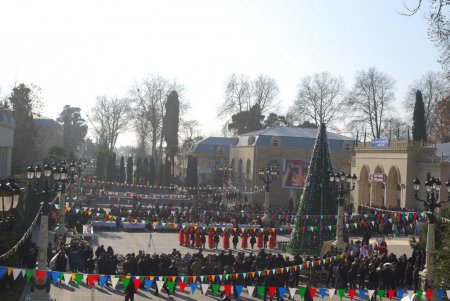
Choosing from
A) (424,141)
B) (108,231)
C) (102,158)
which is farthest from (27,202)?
(102,158)

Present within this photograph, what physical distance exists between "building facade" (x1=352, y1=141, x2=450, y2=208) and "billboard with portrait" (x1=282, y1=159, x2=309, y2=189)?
5.09 m

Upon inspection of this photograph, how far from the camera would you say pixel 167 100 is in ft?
270

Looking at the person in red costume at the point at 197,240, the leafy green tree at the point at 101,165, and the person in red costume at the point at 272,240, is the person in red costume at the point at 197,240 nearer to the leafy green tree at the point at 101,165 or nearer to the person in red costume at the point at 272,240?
the person in red costume at the point at 272,240

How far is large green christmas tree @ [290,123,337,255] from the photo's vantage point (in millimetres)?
28266

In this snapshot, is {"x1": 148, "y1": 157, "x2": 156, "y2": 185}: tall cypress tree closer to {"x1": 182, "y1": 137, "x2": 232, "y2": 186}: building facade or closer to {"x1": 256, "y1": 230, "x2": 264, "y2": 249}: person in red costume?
{"x1": 182, "y1": 137, "x2": 232, "y2": 186}: building facade

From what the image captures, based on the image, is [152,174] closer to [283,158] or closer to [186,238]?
[283,158]

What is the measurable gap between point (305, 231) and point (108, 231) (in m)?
13.9

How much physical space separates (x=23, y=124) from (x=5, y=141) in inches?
378

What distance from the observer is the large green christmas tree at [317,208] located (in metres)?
28.3

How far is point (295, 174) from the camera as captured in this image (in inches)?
2371

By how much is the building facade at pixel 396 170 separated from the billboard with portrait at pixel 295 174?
16.7 ft

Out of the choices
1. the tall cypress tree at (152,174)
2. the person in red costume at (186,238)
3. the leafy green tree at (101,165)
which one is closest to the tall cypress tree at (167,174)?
the tall cypress tree at (152,174)

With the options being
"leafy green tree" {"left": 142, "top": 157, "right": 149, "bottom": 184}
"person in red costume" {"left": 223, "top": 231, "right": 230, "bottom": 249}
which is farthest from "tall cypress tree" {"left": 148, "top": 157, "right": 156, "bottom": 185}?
"person in red costume" {"left": 223, "top": 231, "right": 230, "bottom": 249}

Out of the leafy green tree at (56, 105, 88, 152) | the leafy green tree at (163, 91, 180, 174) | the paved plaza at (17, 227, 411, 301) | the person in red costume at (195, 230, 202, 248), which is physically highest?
the leafy green tree at (56, 105, 88, 152)
